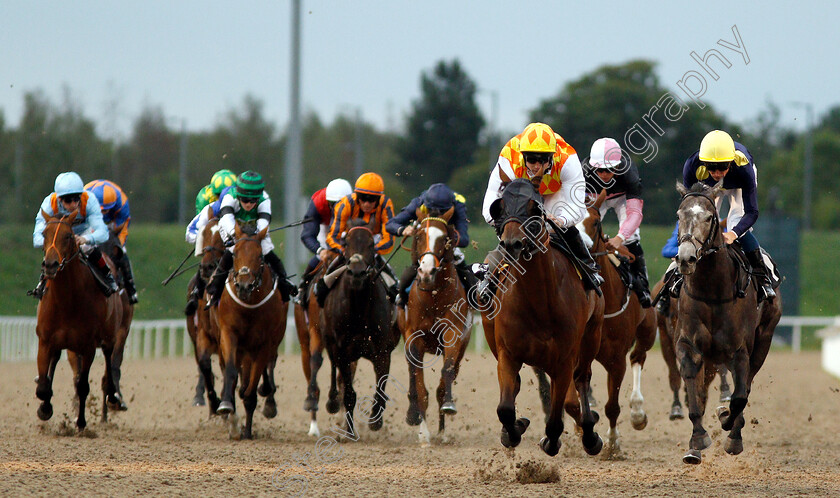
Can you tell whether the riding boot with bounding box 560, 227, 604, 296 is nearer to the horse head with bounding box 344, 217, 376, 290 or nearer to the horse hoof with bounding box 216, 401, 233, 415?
the horse head with bounding box 344, 217, 376, 290

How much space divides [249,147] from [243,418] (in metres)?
45.8

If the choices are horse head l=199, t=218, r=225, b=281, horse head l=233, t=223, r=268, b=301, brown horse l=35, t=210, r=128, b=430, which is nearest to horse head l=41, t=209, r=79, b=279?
brown horse l=35, t=210, r=128, b=430

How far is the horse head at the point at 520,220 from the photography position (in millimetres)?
6355

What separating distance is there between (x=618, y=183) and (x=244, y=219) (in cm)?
369

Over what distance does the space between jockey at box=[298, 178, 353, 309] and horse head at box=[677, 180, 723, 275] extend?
15.1 feet

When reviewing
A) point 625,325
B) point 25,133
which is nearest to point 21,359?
point 625,325

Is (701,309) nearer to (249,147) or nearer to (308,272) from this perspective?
(308,272)

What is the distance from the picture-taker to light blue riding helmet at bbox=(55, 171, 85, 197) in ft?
32.2

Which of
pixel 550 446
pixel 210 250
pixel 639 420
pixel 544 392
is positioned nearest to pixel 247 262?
pixel 210 250

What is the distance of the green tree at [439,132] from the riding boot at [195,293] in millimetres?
38355

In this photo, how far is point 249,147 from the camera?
56312 mm

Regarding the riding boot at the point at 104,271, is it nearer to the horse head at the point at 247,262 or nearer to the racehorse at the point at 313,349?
the horse head at the point at 247,262

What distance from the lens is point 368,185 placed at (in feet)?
A: 34.8

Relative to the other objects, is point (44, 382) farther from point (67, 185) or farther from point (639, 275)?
point (639, 275)
